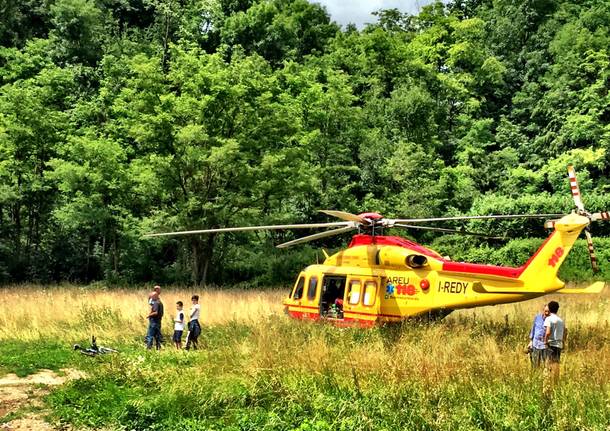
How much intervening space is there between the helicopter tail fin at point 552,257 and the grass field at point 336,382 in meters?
1.30

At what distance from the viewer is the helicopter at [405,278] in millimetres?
12008

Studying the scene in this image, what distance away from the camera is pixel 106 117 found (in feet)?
111

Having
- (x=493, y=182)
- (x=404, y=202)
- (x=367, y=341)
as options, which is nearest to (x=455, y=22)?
Result: (x=493, y=182)

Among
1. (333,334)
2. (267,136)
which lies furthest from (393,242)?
(267,136)

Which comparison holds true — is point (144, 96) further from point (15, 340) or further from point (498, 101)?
point (498, 101)

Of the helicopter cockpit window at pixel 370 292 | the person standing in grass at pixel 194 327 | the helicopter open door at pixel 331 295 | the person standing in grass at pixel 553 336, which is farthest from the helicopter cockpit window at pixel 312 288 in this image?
the person standing in grass at pixel 553 336

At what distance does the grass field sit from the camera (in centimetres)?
733

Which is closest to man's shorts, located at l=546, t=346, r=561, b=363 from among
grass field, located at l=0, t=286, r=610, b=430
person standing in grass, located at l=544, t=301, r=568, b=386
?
person standing in grass, located at l=544, t=301, r=568, b=386

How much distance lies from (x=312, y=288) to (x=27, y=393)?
6.93m

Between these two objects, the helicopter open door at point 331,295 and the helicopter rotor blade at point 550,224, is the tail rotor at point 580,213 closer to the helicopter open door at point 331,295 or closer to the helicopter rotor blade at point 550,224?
the helicopter rotor blade at point 550,224

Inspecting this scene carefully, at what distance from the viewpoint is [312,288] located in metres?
14.6

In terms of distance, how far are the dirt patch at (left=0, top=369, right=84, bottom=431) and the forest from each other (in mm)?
14215

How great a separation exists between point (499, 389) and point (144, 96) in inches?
899

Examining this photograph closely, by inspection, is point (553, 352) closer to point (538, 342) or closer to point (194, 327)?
point (538, 342)
